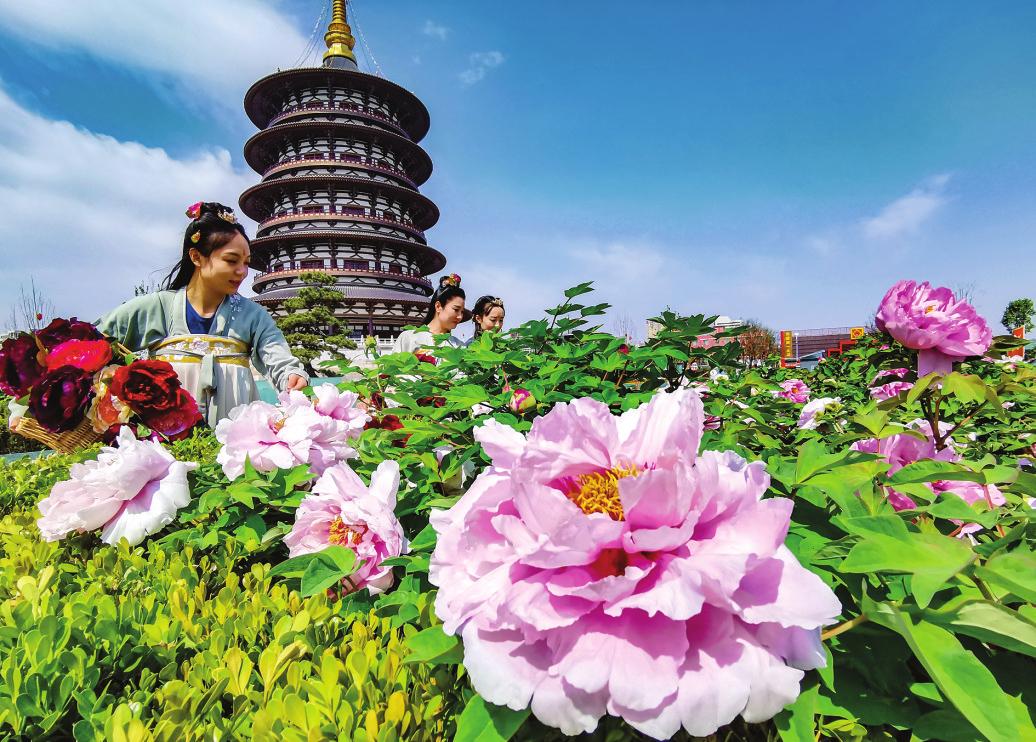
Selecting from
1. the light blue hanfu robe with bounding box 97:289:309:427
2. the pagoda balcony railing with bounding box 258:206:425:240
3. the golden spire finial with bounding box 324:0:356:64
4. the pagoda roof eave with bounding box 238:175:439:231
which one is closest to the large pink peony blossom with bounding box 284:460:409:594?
the light blue hanfu robe with bounding box 97:289:309:427

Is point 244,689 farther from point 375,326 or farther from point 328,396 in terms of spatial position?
point 375,326

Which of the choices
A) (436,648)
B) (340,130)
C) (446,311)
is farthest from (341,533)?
(340,130)

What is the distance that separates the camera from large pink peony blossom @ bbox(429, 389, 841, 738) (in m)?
0.38

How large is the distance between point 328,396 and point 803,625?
3.99 ft

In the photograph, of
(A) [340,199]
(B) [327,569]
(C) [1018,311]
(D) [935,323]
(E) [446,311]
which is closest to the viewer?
(B) [327,569]

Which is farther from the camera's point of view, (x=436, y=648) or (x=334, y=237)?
(x=334, y=237)

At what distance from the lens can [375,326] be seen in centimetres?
2677

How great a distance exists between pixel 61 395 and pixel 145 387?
291 mm

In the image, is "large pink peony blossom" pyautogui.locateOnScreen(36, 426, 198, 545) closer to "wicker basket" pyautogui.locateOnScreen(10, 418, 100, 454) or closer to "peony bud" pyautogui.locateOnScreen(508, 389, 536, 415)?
"wicker basket" pyautogui.locateOnScreen(10, 418, 100, 454)

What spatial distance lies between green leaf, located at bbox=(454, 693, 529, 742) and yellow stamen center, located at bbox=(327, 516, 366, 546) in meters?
0.42

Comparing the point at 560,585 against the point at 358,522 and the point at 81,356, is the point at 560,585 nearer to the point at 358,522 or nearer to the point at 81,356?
the point at 358,522

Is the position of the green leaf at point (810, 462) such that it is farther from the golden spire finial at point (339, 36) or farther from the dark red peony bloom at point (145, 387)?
the golden spire finial at point (339, 36)

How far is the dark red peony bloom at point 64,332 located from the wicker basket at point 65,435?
→ 27 centimetres

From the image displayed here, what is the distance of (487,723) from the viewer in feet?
1.41
